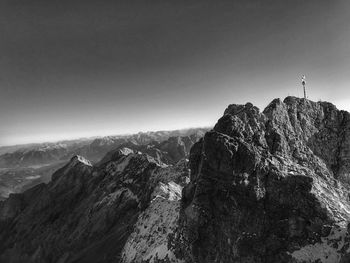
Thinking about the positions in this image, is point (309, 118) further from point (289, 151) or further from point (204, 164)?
point (204, 164)

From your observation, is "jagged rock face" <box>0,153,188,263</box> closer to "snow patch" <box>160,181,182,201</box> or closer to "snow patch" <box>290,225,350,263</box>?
"snow patch" <box>160,181,182,201</box>

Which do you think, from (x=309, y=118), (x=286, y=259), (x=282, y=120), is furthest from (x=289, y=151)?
(x=286, y=259)

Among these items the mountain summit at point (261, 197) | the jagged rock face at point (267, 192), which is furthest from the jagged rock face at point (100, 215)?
the jagged rock face at point (267, 192)

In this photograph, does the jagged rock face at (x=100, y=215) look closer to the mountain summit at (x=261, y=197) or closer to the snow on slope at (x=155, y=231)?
the snow on slope at (x=155, y=231)

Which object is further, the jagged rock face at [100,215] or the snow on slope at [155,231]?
the jagged rock face at [100,215]

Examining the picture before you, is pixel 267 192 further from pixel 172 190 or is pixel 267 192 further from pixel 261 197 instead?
pixel 172 190

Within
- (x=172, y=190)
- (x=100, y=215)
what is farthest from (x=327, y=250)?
(x=100, y=215)

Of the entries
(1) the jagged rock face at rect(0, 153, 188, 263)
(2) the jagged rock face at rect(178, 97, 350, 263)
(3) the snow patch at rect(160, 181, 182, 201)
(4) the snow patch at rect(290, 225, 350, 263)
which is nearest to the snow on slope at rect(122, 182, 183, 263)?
(3) the snow patch at rect(160, 181, 182, 201)
